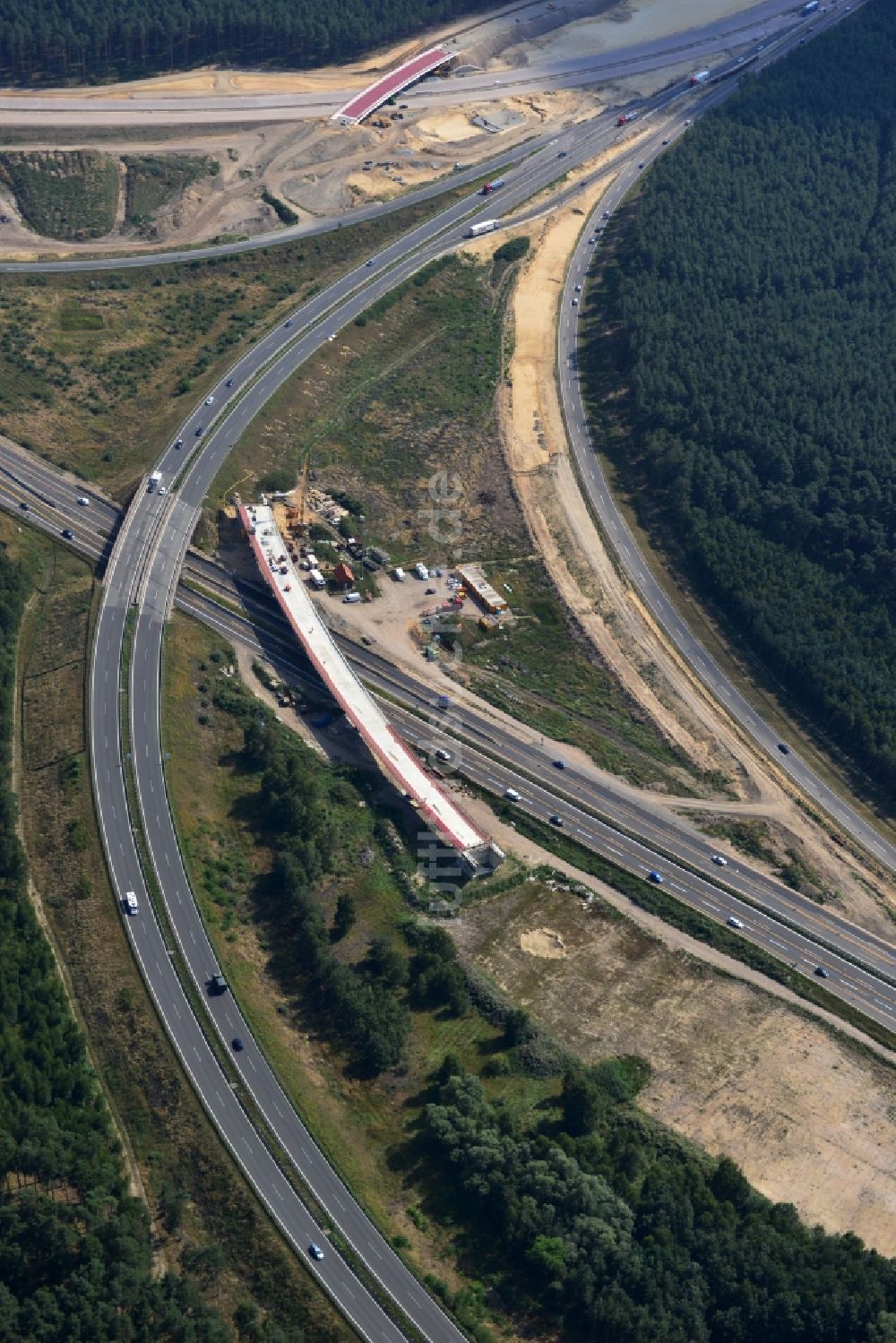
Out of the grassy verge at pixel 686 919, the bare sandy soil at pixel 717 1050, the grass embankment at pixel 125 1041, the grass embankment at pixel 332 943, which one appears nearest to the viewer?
the grass embankment at pixel 125 1041

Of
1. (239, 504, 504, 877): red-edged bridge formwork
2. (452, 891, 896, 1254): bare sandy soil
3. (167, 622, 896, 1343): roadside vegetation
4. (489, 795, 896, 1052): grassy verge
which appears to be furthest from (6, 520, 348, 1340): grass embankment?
(489, 795, 896, 1052): grassy verge

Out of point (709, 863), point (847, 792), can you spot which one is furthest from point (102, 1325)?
point (847, 792)

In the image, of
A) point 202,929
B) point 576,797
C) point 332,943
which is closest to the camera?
point 202,929

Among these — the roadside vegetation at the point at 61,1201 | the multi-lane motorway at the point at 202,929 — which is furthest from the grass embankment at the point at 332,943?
the roadside vegetation at the point at 61,1201

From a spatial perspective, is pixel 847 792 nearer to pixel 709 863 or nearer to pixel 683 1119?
pixel 709 863

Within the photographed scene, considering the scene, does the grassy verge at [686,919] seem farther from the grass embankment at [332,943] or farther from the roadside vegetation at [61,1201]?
the roadside vegetation at [61,1201]

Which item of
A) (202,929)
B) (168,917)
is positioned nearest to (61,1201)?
(202,929)

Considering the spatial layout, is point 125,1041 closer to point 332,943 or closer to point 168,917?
point 168,917
